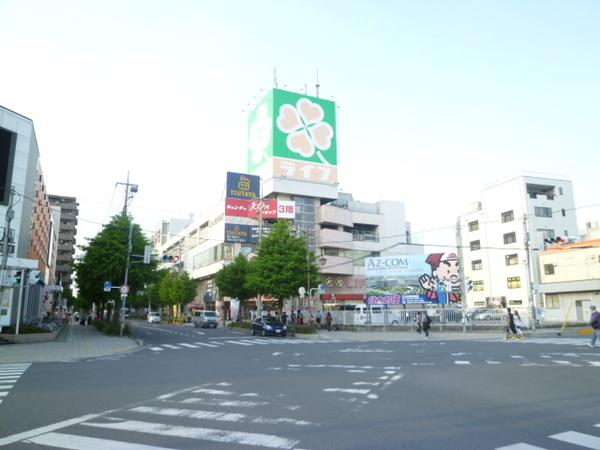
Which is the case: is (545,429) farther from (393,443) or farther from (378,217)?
(378,217)

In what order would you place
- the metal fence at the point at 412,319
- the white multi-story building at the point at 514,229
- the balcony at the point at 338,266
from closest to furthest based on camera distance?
the metal fence at the point at 412,319 < the white multi-story building at the point at 514,229 < the balcony at the point at 338,266

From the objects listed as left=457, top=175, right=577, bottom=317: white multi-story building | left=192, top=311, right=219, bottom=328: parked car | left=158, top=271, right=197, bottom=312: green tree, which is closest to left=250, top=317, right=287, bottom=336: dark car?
left=192, top=311, right=219, bottom=328: parked car

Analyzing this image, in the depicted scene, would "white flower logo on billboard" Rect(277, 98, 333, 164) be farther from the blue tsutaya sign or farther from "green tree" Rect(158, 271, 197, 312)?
A: "green tree" Rect(158, 271, 197, 312)

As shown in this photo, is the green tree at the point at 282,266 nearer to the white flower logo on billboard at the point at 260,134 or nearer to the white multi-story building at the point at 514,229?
the white multi-story building at the point at 514,229

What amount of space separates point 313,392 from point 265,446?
4.01 m

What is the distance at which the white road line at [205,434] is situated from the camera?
580cm

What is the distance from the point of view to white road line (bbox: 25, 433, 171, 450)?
5598 millimetres

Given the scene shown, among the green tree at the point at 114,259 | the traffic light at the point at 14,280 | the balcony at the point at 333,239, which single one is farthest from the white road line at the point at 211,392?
the balcony at the point at 333,239

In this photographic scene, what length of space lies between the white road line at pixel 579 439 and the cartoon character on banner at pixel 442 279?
1345 inches

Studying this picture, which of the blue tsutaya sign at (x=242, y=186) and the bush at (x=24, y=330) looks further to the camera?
the blue tsutaya sign at (x=242, y=186)

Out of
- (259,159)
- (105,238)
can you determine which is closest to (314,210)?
(259,159)

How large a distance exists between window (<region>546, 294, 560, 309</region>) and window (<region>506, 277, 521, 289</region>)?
6413 millimetres

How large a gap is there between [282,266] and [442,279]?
45.9 ft

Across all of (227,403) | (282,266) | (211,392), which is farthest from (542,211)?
(227,403)
